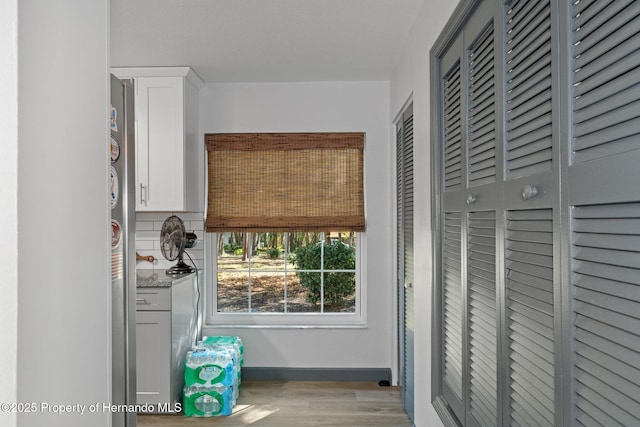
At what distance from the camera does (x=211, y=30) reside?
301 centimetres

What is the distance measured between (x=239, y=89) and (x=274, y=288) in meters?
1.77

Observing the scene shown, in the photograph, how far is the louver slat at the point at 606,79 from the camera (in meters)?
0.80

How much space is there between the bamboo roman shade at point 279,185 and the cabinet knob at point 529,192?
117 inches

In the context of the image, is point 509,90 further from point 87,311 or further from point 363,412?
point 363,412

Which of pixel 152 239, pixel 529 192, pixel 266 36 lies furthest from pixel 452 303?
pixel 152 239

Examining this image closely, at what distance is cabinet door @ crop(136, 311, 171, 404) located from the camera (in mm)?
3332

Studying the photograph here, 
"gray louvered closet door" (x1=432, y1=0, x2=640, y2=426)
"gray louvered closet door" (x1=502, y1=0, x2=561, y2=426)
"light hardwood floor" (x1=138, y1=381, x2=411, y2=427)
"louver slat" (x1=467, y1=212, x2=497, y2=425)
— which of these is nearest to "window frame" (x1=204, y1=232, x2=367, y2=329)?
"light hardwood floor" (x1=138, y1=381, x2=411, y2=427)

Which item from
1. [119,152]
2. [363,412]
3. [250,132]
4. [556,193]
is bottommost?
[363,412]

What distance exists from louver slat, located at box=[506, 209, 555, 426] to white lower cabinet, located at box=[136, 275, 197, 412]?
2579mm

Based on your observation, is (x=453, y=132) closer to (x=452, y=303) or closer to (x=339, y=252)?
(x=452, y=303)

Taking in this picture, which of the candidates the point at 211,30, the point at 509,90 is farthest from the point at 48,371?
the point at 211,30

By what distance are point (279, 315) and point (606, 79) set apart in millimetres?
3680
